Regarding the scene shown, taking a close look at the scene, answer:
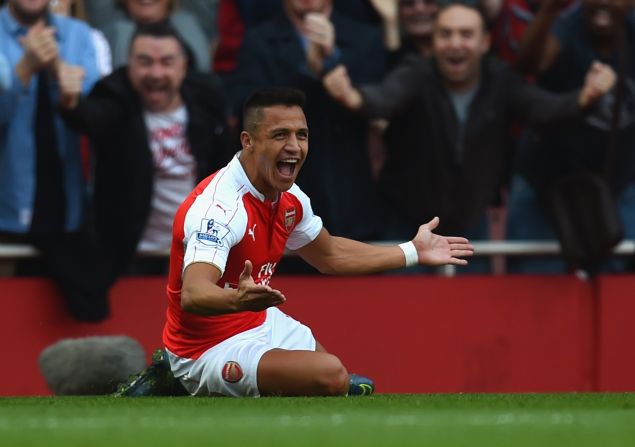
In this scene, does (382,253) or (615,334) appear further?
(615,334)

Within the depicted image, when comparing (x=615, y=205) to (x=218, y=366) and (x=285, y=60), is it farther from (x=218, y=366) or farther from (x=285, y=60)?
(x=218, y=366)

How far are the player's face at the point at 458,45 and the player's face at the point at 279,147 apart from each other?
2.69 meters

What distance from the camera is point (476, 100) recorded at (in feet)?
34.8

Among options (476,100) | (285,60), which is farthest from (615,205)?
(285,60)

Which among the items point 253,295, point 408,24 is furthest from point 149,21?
point 253,295

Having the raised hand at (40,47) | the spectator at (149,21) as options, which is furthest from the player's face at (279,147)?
the spectator at (149,21)

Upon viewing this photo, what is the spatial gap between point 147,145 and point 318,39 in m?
1.27

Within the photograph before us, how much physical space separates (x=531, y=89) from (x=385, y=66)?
38.8 inches

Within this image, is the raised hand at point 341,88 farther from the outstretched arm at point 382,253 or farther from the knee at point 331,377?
the knee at point 331,377

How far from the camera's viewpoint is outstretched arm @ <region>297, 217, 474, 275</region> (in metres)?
8.27

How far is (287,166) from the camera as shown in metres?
8.00

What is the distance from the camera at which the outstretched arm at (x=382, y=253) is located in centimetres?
827

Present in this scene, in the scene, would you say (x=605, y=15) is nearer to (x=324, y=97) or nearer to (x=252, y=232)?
(x=324, y=97)

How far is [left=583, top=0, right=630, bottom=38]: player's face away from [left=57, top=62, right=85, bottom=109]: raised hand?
11.0 ft
